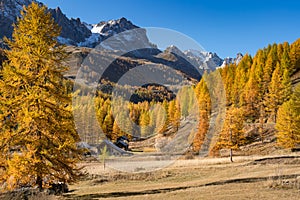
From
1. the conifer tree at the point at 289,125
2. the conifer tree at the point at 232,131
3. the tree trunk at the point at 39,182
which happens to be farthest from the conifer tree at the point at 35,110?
the conifer tree at the point at 289,125

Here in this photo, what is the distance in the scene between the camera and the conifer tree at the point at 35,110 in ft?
50.7

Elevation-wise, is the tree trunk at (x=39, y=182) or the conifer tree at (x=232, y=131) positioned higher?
the conifer tree at (x=232, y=131)

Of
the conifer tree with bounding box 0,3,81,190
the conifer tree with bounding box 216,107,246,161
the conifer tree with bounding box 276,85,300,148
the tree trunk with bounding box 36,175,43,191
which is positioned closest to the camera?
the conifer tree with bounding box 0,3,81,190

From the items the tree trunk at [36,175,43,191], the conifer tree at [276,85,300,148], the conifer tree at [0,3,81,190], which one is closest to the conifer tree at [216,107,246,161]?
the conifer tree at [276,85,300,148]

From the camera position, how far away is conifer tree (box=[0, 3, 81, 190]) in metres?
15.4

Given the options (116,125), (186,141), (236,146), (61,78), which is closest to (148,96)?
Result: (116,125)

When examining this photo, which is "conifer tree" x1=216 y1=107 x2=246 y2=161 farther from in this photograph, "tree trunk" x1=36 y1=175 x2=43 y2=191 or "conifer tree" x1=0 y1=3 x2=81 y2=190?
"tree trunk" x1=36 y1=175 x2=43 y2=191

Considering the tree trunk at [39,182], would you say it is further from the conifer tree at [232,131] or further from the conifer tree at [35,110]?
the conifer tree at [232,131]

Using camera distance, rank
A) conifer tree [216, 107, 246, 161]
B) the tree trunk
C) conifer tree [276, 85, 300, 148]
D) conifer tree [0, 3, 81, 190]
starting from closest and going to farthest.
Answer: conifer tree [0, 3, 81, 190], the tree trunk, conifer tree [216, 107, 246, 161], conifer tree [276, 85, 300, 148]

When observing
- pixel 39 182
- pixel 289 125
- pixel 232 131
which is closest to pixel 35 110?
pixel 39 182

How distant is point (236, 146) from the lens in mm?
41625

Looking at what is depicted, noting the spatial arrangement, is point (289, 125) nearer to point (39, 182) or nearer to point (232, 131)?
point (232, 131)

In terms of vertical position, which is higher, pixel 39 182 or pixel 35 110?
pixel 35 110

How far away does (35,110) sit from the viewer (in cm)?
1627
